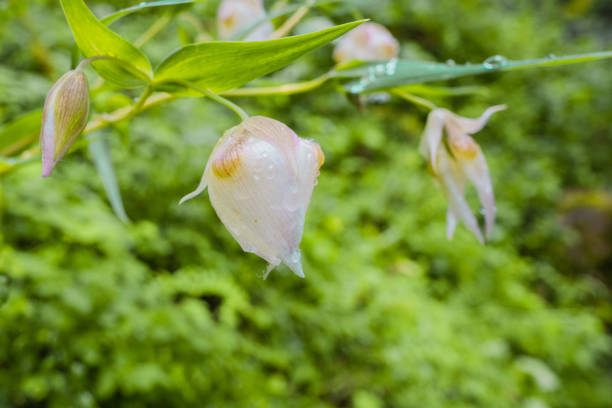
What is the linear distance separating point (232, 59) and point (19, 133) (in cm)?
26

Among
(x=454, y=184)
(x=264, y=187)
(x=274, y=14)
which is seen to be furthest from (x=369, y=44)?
(x=264, y=187)

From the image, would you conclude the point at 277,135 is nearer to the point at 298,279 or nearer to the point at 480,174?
the point at 480,174

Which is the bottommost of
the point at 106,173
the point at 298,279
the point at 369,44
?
the point at 298,279

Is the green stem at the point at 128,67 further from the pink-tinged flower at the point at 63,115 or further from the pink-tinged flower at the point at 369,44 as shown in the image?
the pink-tinged flower at the point at 369,44

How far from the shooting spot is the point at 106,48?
301 mm

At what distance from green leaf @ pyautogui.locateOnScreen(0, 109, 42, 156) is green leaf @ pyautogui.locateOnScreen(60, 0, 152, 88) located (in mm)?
148

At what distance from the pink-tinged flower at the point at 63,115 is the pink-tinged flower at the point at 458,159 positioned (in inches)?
10.1

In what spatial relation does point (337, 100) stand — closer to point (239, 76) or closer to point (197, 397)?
point (197, 397)

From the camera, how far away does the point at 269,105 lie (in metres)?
2.04

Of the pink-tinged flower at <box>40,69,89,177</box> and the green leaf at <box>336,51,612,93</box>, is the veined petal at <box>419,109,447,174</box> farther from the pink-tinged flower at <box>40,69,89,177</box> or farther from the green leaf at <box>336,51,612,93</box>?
the pink-tinged flower at <box>40,69,89,177</box>

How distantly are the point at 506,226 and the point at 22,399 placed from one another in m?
2.43

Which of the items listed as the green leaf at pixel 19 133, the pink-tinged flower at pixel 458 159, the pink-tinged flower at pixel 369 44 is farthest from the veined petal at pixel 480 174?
the green leaf at pixel 19 133

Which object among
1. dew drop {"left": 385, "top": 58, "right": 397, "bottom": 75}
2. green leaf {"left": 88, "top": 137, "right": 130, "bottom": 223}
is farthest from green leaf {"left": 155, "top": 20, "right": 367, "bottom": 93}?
green leaf {"left": 88, "top": 137, "right": 130, "bottom": 223}

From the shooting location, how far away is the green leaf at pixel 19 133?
1.40 feet
